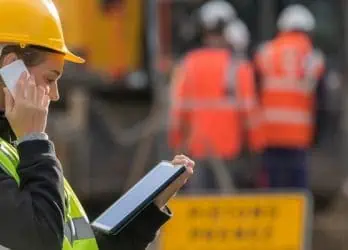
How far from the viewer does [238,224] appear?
26.9 ft

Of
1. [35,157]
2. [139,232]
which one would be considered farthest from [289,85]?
[35,157]

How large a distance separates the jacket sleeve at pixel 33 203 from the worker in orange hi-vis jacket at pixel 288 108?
7142 millimetres

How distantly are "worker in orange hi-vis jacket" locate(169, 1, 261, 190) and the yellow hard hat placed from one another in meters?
6.32

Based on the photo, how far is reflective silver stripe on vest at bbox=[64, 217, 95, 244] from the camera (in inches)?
133

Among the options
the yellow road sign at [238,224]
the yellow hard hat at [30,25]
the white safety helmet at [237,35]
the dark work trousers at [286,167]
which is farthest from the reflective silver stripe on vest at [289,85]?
the yellow hard hat at [30,25]

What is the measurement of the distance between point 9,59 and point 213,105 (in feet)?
21.9

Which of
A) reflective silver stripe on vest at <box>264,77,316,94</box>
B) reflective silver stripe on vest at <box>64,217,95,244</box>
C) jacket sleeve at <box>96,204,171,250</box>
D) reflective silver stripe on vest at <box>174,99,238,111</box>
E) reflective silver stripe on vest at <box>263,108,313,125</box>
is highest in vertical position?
reflective silver stripe on vest at <box>64,217,95,244</box>

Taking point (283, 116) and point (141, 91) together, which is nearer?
point (283, 116)

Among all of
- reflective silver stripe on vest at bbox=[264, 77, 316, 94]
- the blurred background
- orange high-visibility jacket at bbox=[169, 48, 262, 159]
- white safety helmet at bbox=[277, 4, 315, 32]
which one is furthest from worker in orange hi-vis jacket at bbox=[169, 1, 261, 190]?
the blurred background

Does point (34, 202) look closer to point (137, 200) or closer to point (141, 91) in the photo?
point (137, 200)

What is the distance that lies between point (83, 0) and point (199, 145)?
2108mm

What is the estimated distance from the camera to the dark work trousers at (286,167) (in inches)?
404

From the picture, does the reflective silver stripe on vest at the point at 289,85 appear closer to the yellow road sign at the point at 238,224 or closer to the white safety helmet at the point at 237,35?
the white safety helmet at the point at 237,35

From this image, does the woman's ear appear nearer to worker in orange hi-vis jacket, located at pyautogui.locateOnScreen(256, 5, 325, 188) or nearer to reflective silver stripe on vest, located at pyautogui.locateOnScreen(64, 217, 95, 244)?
reflective silver stripe on vest, located at pyautogui.locateOnScreen(64, 217, 95, 244)
